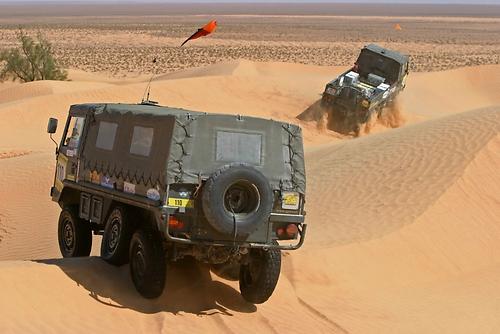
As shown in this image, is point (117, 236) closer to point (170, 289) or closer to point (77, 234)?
point (170, 289)

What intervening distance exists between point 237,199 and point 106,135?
212 centimetres

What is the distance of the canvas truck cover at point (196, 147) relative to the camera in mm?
9578

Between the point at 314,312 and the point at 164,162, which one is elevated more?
the point at 164,162

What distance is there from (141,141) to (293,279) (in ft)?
9.81

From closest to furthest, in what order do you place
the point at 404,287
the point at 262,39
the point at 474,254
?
the point at 404,287 < the point at 474,254 < the point at 262,39

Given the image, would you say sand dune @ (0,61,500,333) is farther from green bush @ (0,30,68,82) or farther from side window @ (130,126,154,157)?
green bush @ (0,30,68,82)

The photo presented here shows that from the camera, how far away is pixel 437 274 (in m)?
13.3

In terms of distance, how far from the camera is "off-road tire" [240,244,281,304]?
10180 millimetres

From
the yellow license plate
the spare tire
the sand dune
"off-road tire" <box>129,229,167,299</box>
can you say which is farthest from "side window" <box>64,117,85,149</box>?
the spare tire

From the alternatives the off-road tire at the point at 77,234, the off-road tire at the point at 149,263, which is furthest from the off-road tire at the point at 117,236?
the off-road tire at the point at 77,234

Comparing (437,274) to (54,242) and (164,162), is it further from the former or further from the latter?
(54,242)

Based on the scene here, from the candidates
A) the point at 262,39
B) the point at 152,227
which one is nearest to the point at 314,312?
the point at 152,227

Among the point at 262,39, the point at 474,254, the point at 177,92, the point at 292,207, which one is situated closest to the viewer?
the point at 292,207

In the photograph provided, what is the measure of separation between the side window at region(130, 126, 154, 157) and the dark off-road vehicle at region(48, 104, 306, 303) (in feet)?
0.04
